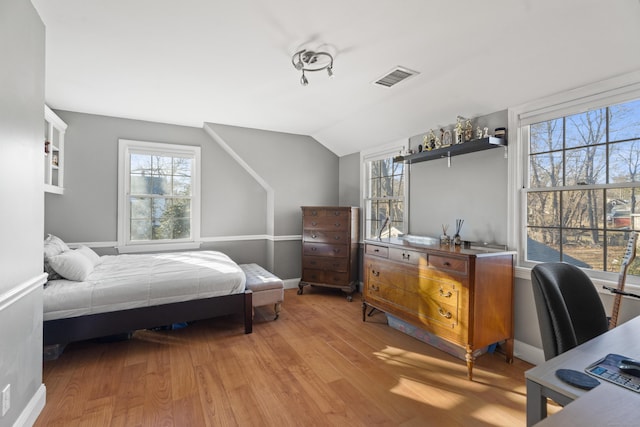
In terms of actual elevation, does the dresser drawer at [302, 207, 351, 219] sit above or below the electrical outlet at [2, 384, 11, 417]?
above

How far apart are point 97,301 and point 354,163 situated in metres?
3.75

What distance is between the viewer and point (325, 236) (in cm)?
449

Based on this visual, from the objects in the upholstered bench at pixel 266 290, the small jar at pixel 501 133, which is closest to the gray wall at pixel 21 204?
the upholstered bench at pixel 266 290

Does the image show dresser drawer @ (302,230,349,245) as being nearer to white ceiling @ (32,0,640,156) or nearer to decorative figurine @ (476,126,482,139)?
white ceiling @ (32,0,640,156)

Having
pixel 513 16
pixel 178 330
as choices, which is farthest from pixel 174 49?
pixel 178 330

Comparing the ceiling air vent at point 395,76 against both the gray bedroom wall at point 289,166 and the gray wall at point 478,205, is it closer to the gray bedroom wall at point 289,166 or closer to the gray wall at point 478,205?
the gray wall at point 478,205

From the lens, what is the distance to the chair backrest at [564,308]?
4.09ft

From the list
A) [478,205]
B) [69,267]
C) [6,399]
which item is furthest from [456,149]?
[69,267]

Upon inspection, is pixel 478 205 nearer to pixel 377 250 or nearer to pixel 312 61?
pixel 377 250

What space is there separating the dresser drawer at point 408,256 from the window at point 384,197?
2.77 ft

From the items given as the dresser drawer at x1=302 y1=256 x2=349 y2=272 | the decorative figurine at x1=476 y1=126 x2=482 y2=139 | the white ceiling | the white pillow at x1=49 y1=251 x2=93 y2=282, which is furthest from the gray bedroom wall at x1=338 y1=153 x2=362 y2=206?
the white pillow at x1=49 y1=251 x2=93 y2=282

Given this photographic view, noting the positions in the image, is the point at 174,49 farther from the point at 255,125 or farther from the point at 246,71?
the point at 255,125

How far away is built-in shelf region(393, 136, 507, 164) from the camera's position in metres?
2.70

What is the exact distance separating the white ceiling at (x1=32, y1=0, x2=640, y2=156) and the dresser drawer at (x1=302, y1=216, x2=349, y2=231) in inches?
64.4
